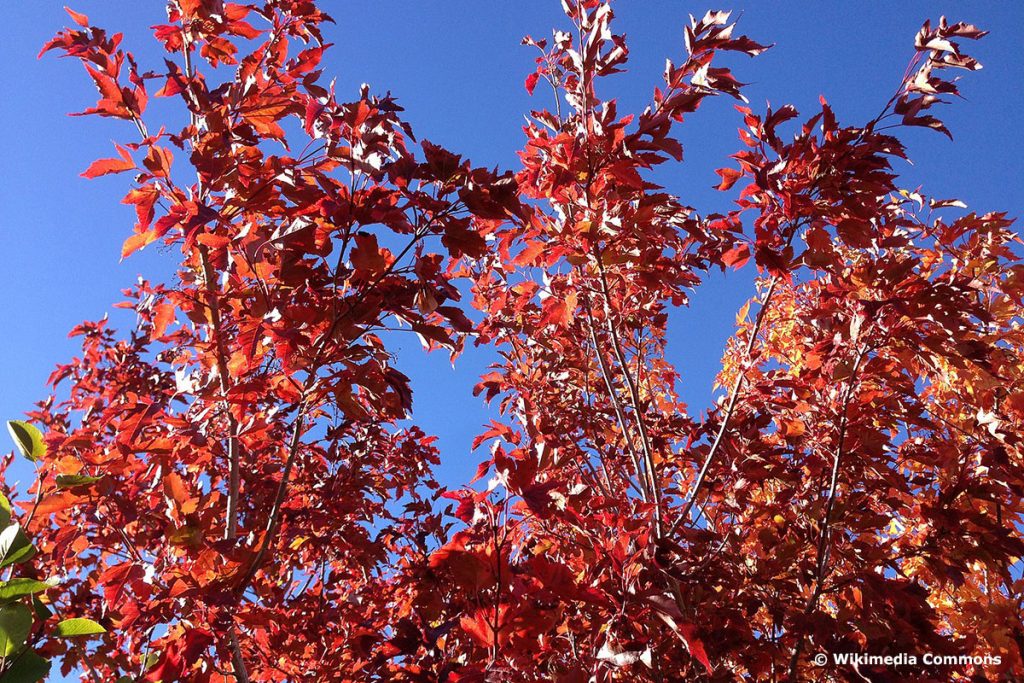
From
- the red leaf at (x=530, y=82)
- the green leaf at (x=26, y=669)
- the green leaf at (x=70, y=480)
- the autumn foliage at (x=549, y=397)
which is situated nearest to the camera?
the green leaf at (x=26, y=669)

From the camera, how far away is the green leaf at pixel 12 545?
38.7 inches

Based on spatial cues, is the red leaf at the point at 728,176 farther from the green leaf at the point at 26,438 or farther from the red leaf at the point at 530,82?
the green leaf at the point at 26,438

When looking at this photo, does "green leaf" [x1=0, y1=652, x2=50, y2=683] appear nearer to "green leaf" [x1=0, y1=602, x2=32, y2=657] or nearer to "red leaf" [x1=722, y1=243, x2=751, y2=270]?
"green leaf" [x1=0, y1=602, x2=32, y2=657]

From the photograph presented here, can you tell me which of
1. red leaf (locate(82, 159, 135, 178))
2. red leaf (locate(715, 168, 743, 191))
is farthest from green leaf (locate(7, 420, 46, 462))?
red leaf (locate(715, 168, 743, 191))

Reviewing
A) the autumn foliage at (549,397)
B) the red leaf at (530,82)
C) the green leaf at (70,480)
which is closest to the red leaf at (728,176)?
the autumn foliage at (549,397)

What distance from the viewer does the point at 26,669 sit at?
952mm

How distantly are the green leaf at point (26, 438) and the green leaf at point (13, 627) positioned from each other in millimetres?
269

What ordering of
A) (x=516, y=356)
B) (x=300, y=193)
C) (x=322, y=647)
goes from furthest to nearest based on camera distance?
(x=516, y=356) → (x=322, y=647) → (x=300, y=193)

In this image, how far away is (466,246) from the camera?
6.56 ft

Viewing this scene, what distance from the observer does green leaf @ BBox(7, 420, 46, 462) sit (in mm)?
1135

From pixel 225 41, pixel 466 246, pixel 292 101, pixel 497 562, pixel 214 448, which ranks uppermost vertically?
pixel 225 41

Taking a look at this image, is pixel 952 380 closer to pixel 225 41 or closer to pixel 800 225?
pixel 800 225

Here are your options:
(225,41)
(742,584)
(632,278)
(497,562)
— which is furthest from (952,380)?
(225,41)

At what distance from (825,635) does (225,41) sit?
3.19 m
